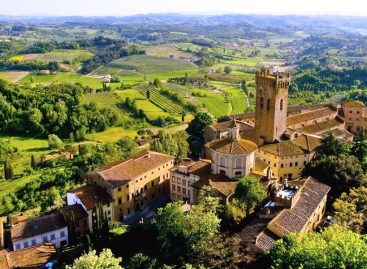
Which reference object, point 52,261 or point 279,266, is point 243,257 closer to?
point 279,266

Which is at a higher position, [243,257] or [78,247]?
[243,257]

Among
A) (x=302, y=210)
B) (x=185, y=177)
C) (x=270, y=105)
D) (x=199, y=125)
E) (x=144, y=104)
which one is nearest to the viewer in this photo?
(x=302, y=210)

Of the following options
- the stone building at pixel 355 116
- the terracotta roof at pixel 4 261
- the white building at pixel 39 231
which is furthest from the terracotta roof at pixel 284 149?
the terracotta roof at pixel 4 261

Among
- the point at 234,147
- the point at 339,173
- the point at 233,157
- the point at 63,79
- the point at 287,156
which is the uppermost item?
the point at 234,147

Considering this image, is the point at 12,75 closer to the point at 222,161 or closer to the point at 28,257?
the point at 28,257

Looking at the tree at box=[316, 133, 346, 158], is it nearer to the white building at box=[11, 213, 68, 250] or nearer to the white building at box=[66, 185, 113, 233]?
the white building at box=[66, 185, 113, 233]

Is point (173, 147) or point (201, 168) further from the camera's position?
point (173, 147)

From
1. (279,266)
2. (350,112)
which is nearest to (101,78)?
(350,112)

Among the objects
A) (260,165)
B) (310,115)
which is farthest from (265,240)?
(310,115)
